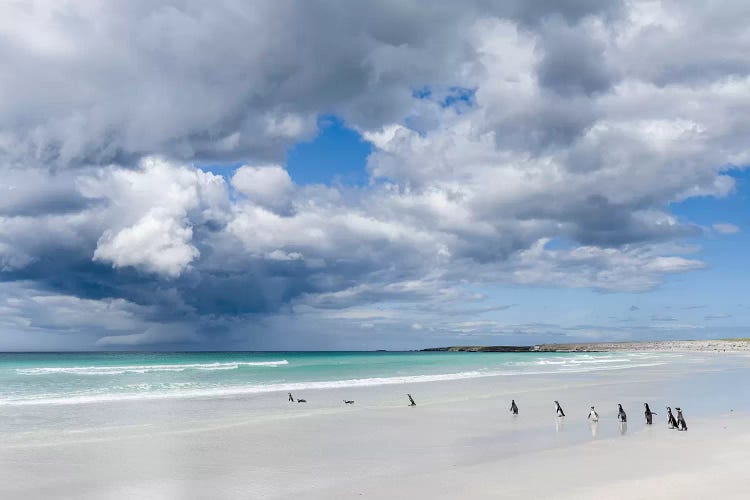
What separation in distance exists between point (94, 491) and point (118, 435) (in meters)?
8.33

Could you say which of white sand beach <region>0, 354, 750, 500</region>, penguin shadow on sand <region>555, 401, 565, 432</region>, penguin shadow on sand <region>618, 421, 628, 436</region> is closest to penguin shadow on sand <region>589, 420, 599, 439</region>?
white sand beach <region>0, 354, 750, 500</region>

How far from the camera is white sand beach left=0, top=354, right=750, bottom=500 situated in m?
13.7

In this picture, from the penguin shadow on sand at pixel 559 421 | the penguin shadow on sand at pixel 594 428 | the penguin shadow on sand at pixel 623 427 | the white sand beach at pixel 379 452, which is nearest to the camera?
the white sand beach at pixel 379 452

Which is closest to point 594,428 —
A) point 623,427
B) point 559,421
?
point 623,427

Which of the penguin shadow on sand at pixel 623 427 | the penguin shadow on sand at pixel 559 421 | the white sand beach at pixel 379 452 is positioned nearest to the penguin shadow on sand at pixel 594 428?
the white sand beach at pixel 379 452

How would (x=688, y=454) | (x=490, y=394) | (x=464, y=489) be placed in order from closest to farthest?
(x=464, y=489) < (x=688, y=454) < (x=490, y=394)

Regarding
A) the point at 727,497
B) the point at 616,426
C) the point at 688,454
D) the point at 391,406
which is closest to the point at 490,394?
the point at 391,406

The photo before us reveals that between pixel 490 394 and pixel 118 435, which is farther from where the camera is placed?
pixel 490 394

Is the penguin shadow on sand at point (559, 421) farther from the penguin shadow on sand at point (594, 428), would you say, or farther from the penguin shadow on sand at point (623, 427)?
the penguin shadow on sand at point (623, 427)

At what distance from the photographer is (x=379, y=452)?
715 inches

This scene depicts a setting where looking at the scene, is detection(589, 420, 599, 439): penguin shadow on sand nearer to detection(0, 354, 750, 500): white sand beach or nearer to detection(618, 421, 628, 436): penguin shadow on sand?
detection(0, 354, 750, 500): white sand beach

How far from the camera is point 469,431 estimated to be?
22000 mm

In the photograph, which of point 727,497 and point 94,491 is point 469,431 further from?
point 94,491

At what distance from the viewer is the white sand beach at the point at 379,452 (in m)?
13.7
